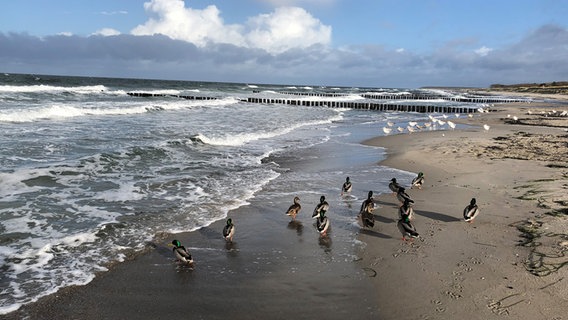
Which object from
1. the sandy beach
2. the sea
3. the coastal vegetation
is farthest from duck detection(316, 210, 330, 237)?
the coastal vegetation

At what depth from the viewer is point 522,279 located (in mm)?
6281

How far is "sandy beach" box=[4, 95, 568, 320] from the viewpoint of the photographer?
5625 millimetres

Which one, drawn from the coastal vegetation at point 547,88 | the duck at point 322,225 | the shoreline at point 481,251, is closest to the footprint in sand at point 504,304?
the shoreline at point 481,251

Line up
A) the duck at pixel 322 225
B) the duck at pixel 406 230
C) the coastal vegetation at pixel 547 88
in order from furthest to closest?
the coastal vegetation at pixel 547 88 → the duck at pixel 322 225 → the duck at pixel 406 230

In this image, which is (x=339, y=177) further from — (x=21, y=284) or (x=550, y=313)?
(x=21, y=284)

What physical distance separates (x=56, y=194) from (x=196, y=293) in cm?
706

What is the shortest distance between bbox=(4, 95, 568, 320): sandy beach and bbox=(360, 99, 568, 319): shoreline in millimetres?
22

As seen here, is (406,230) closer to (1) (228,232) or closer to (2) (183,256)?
(1) (228,232)

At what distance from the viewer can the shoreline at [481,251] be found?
18.7ft

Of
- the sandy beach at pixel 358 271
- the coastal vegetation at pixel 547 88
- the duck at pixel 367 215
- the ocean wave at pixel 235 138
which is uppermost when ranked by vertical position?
the coastal vegetation at pixel 547 88

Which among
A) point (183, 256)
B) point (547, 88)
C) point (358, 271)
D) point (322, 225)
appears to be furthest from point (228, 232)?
point (547, 88)

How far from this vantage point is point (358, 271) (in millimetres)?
6863

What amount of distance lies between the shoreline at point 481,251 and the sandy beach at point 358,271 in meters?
0.02

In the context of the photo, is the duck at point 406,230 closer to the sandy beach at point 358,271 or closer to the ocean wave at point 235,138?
the sandy beach at point 358,271
